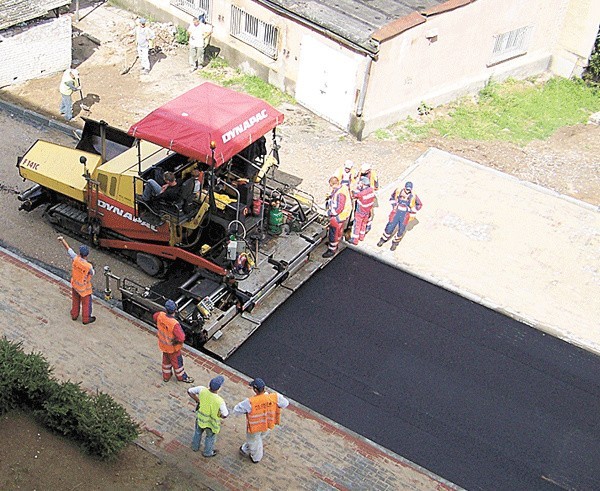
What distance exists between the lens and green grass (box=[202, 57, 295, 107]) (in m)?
19.9

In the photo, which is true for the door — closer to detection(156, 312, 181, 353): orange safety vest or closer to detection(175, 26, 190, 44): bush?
detection(175, 26, 190, 44): bush

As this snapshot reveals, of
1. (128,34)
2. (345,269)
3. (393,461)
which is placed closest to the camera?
(393,461)

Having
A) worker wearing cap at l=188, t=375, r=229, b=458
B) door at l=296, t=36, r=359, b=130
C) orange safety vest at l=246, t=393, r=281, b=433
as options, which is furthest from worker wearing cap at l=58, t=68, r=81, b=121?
orange safety vest at l=246, t=393, r=281, b=433

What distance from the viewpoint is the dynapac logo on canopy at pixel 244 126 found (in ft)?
40.0

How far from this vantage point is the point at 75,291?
11.7 m

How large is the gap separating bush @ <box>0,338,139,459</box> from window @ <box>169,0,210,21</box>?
1362cm

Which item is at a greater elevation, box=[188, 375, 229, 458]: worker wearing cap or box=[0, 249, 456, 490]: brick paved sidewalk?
box=[188, 375, 229, 458]: worker wearing cap

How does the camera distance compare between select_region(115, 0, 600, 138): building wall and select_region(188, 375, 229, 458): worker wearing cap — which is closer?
select_region(188, 375, 229, 458): worker wearing cap

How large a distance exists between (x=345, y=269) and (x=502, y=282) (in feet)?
9.21

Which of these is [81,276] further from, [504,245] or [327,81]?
[327,81]

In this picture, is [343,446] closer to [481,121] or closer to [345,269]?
[345,269]

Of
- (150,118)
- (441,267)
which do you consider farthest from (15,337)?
(441,267)

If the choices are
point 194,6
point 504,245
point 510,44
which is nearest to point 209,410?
point 504,245

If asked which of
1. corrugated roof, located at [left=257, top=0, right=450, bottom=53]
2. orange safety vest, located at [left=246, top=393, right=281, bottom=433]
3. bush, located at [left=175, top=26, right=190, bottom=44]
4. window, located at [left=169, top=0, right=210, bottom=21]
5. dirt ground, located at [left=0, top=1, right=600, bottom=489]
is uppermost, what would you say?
corrugated roof, located at [left=257, top=0, right=450, bottom=53]
